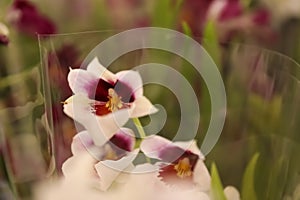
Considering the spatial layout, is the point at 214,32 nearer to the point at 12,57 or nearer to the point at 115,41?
the point at 115,41

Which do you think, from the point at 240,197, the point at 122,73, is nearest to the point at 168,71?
the point at 122,73

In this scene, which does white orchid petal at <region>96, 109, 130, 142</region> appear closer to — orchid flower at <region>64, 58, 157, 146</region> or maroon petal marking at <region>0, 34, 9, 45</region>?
orchid flower at <region>64, 58, 157, 146</region>

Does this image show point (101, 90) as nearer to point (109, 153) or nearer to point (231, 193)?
point (109, 153)

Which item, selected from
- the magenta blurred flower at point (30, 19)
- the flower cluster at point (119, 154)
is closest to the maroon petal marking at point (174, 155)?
the flower cluster at point (119, 154)

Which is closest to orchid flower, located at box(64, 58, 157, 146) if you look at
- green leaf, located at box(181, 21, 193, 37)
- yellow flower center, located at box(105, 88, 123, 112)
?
yellow flower center, located at box(105, 88, 123, 112)

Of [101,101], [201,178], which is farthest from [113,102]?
[201,178]

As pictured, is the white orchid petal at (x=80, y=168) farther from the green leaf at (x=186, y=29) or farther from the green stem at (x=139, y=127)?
the green leaf at (x=186, y=29)
